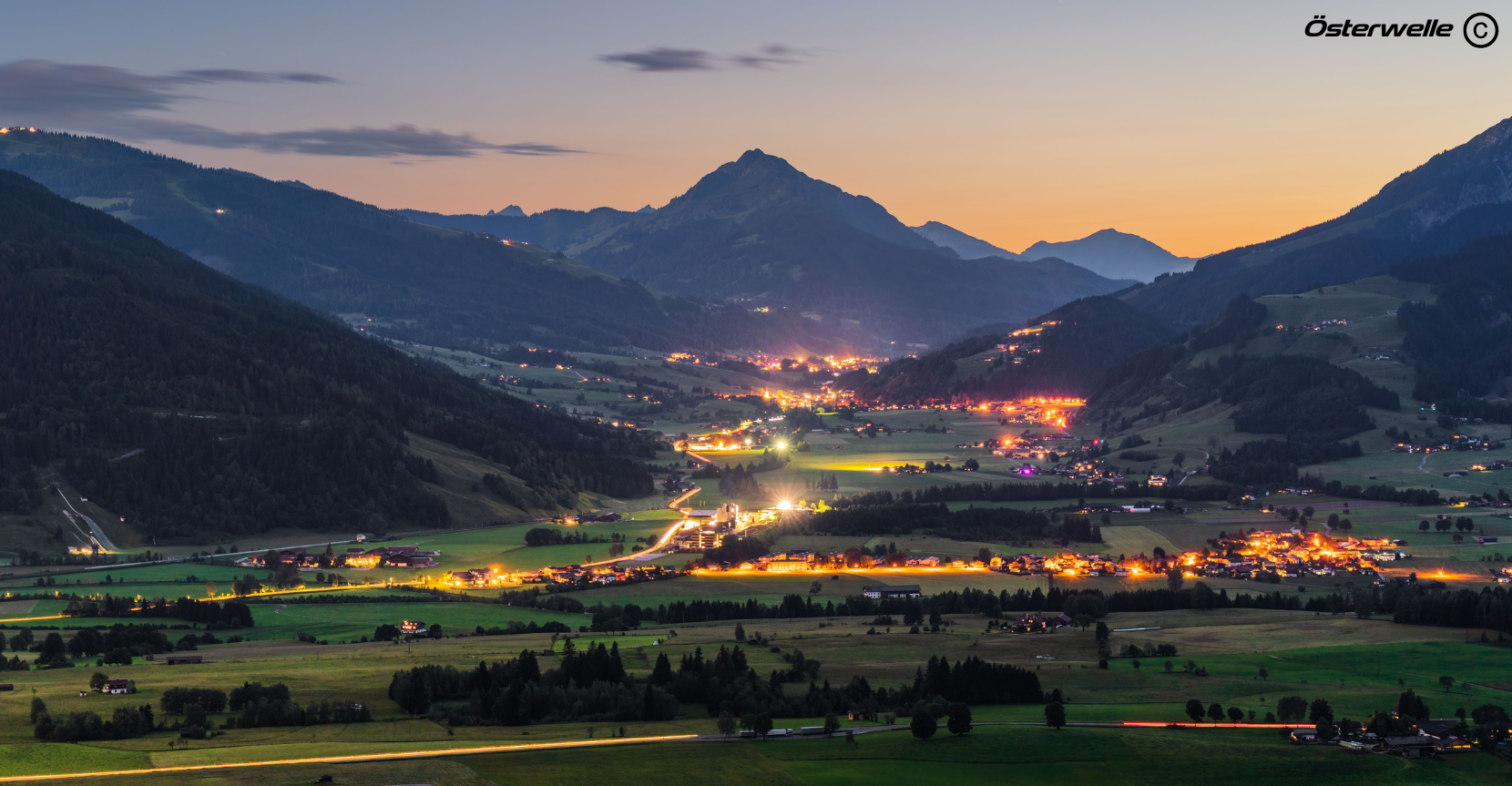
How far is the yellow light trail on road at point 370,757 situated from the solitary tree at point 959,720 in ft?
42.5

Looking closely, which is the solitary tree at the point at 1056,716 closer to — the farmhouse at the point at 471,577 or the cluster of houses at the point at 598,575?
the cluster of houses at the point at 598,575

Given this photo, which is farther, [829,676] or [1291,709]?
[829,676]

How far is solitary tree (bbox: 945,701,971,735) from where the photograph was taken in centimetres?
6938

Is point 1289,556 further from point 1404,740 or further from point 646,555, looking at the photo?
A: point 1404,740

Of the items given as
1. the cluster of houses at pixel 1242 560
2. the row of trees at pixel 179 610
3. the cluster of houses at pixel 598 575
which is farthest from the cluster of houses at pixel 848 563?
the row of trees at pixel 179 610

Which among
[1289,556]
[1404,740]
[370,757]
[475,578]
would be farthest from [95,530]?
[1404,740]

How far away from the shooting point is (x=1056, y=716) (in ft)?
228

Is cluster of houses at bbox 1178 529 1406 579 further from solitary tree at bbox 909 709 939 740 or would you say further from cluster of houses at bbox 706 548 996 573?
solitary tree at bbox 909 709 939 740

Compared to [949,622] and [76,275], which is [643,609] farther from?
[76,275]

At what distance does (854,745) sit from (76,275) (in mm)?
169851

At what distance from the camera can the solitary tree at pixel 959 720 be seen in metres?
69.4

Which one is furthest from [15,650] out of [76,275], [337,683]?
[76,275]

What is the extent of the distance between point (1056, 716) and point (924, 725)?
22.0ft

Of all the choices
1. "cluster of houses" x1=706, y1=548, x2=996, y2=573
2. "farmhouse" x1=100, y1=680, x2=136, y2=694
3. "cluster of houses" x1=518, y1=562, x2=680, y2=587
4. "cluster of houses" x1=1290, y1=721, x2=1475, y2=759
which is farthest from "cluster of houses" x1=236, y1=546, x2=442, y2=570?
"cluster of houses" x1=1290, y1=721, x2=1475, y2=759
